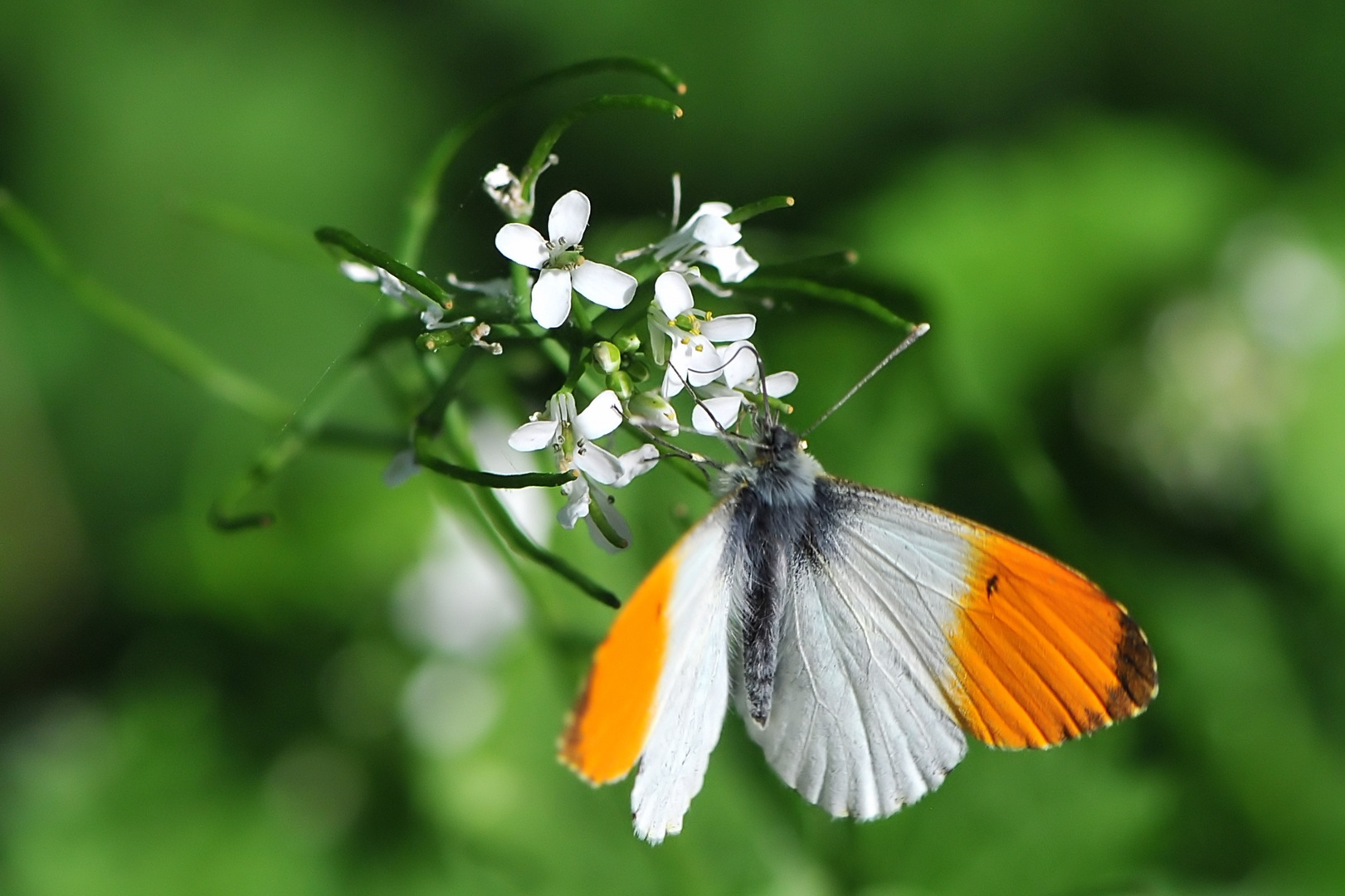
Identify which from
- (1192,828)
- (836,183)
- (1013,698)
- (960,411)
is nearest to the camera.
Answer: (1013,698)

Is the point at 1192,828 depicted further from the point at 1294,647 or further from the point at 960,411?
the point at 960,411

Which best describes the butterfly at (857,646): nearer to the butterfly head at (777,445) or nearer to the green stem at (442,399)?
the butterfly head at (777,445)

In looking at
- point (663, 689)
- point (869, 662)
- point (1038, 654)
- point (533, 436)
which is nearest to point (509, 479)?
point (533, 436)

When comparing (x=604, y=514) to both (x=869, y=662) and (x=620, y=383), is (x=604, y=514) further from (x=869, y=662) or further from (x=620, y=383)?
(x=869, y=662)

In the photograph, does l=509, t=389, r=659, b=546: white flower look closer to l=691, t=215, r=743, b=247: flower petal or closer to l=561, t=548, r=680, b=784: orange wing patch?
l=561, t=548, r=680, b=784: orange wing patch

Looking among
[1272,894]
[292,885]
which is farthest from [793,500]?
[292,885]

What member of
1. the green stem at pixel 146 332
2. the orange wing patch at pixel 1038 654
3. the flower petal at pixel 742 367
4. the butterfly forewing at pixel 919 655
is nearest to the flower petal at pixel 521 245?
the flower petal at pixel 742 367
